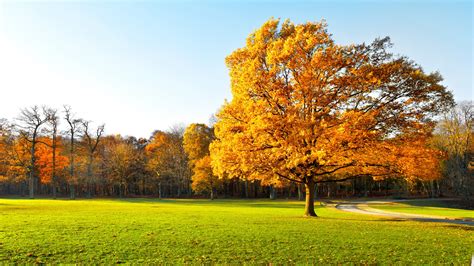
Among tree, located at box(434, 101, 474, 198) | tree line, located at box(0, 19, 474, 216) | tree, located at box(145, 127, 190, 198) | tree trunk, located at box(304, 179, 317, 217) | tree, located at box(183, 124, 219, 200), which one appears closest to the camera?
tree line, located at box(0, 19, 474, 216)

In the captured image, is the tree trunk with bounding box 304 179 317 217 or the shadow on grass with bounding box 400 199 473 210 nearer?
the tree trunk with bounding box 304 179 317 217

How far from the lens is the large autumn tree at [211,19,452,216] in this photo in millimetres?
19203

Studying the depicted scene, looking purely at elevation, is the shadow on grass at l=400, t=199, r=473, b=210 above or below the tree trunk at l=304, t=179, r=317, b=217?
below

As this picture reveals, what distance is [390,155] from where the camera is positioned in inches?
773

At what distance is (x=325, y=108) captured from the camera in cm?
1977

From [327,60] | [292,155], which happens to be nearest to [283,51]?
[327,60]

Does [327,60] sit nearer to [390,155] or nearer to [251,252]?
[390,155]

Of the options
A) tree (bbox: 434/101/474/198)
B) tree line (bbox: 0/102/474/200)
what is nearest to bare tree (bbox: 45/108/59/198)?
tree line (bbox: 0/102/474/200)

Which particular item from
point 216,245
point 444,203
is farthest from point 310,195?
point 444,203

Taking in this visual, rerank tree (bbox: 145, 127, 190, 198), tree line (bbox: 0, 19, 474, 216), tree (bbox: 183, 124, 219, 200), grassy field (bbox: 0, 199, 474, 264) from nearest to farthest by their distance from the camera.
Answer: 1. grassy field (bbox: 0, 199, 474, 264)
2. tree line (bbox: 0, 19, 474, 216)
3. tree (bbox: 183, 124, 219, 200)
4. tree (bbox: 145, 127, 190, 198)

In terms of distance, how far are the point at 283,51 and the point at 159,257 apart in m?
13.3

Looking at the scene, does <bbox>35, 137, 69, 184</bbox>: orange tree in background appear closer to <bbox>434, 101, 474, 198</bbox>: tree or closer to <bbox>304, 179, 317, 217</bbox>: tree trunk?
<bbox>304, 179, 317, 217</bbox>: tree trunk

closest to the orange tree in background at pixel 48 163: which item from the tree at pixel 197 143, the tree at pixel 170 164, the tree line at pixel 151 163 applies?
the tree line at pixel 151 163

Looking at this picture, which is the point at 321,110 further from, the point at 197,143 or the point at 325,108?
the point at 197,143
